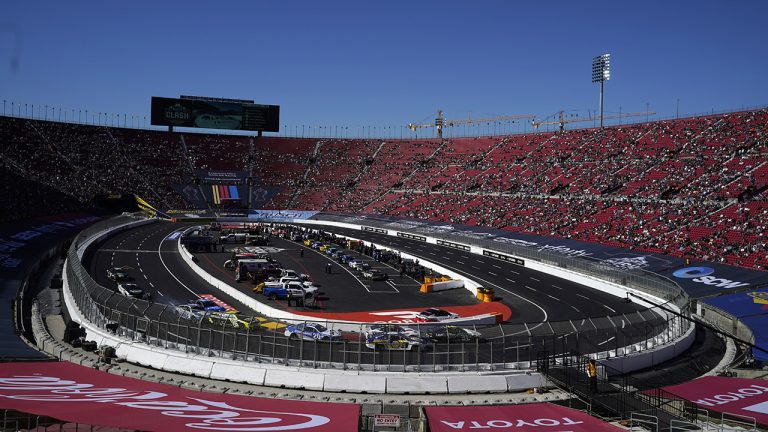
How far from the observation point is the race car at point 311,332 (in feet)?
78.6

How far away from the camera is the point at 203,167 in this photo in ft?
396

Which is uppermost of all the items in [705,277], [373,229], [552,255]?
[373,229]

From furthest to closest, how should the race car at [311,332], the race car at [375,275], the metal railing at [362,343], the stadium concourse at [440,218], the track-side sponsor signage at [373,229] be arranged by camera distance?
the track-side sponsor signage at [373,229] < the race car at [375,275] < the race car at [311,332] < the metal railing at [362,343] < the stadium concourse at [440,218]

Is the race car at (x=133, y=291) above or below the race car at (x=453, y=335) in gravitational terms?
below

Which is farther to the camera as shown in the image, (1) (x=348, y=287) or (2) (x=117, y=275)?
(1) (x=348, y=287)

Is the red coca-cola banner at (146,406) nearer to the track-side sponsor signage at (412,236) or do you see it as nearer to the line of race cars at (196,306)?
the line of race cars at (196,306)

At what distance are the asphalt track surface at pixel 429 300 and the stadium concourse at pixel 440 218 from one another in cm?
36

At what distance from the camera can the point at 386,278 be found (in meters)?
52.2

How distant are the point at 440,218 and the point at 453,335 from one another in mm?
68606

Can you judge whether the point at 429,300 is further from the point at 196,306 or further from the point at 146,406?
the point at 146,406

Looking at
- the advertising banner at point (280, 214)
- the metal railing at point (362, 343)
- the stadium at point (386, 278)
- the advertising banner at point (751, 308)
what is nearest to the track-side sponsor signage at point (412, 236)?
the stadium at point (386, 278)

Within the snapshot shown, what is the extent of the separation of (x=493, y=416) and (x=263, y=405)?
6.05 m

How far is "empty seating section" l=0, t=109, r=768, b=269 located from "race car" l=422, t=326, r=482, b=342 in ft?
112

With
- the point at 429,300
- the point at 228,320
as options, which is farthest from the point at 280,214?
the point at 228,320
